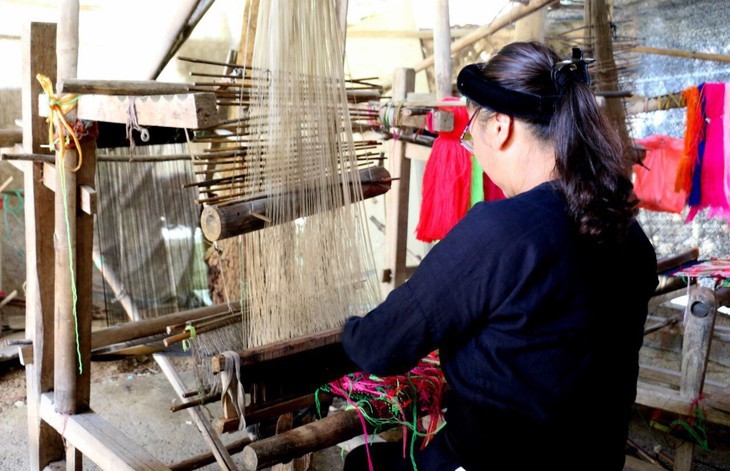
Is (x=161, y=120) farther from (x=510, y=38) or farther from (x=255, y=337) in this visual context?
(x=510, y=38)

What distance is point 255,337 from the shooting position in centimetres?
204

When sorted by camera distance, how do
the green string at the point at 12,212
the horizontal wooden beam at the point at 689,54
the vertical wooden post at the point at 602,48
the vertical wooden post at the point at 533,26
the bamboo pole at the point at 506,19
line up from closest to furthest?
the vertical wooden post at the point at 602,48 < the bamboo pole at the point at 506,19 < the horizontal wooden beam at the point at 689,54 < the vertical wooden post at the point at 533,26 < the green string at the point at 12,212

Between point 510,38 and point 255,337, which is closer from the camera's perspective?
point 255,337

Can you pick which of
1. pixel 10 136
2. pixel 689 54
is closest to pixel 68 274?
pixel 10 136

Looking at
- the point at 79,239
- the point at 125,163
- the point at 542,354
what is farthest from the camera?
the point at 125,163

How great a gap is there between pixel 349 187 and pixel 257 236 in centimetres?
34

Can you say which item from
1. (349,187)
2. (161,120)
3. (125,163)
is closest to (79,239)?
(161,120)

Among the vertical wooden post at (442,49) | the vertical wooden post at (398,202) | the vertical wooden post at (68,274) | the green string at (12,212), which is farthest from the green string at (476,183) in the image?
the green string at (12,212)

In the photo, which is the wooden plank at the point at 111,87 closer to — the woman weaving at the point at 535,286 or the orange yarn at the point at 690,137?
the woman weaving at the point at 535,286

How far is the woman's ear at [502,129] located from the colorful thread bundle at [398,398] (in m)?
0.84

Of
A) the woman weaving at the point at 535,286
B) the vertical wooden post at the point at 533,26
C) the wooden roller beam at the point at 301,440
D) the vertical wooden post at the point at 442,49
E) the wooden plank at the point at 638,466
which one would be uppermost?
the vertical wooden post at the point at 533,26

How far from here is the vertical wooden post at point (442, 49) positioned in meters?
3.86

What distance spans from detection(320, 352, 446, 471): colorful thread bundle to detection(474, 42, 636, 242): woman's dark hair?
2.71 ft

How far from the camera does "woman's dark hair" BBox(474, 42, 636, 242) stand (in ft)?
4.55
